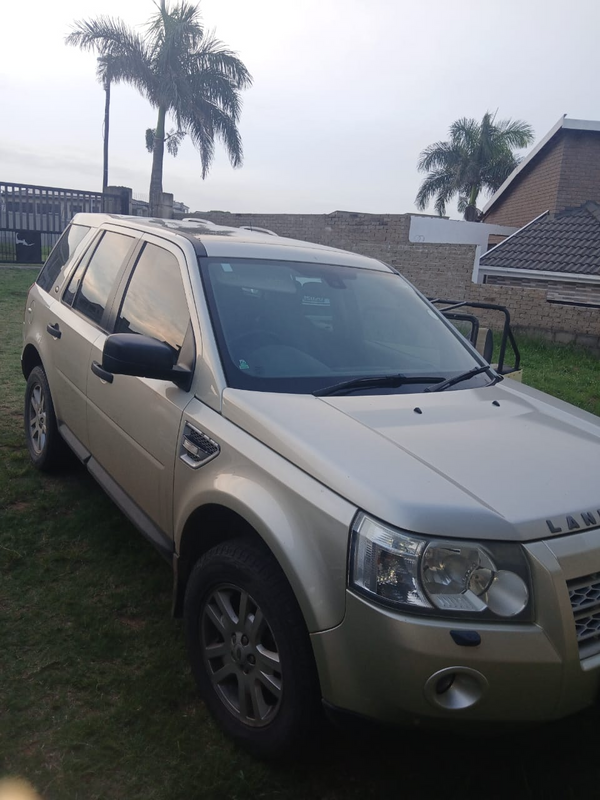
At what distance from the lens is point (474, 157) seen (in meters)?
35.9

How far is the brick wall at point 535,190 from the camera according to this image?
2286 centimetres

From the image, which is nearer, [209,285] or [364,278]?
[209,285]

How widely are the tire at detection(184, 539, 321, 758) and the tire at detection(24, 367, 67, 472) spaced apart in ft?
7.66

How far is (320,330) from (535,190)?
79.3 feet

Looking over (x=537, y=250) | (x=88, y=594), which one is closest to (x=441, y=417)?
(x=88, y=594)

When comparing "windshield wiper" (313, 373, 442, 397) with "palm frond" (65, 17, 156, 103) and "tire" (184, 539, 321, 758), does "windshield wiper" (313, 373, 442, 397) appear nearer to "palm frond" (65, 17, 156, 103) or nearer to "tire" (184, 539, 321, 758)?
"tire" (184, 539, 321, 758)

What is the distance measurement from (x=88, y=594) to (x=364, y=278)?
2189mm

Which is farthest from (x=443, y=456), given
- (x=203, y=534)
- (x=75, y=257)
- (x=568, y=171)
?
(x=568, y=171)

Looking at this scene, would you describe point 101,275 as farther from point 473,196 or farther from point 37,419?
point 473,196

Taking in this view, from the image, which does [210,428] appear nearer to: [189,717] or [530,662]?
[189,717]

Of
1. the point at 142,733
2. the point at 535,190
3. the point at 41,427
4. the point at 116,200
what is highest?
the point at 535,190

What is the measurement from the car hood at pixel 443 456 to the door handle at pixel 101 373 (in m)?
1.06

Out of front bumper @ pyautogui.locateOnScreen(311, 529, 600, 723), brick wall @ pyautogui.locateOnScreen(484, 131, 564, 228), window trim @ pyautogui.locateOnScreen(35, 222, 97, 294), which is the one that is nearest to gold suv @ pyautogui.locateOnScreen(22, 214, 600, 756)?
front bumper @ pyautogui.locateOnScreen(311, 529, 600, 723)

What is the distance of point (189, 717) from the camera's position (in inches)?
104
